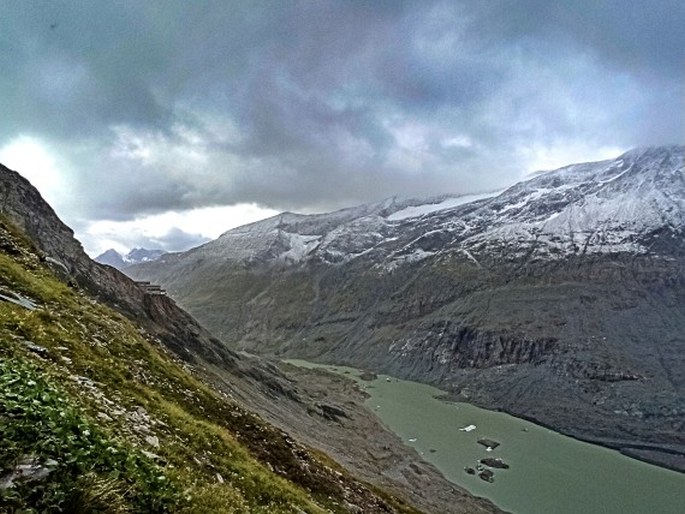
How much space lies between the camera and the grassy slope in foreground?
737cm

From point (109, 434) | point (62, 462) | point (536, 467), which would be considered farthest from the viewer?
point (536, 467)

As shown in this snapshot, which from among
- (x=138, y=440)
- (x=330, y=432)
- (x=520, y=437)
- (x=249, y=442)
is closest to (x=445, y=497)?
(x=330, y=432)

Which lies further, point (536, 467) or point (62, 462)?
point (536, 467)

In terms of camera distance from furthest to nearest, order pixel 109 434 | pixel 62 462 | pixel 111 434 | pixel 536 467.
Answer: pixel 536 467, pixel 111 434, pixel 109 434, pixel 62 462

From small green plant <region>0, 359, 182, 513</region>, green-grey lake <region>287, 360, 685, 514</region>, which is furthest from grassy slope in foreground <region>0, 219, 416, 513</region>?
A: green-grey lake <region>287, 360, 685, 514</region>

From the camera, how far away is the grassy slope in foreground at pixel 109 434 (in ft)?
24.2

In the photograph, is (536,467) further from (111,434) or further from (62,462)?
(62,462)

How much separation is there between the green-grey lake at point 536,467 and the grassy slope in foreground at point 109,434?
279ft

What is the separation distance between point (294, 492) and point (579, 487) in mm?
114378

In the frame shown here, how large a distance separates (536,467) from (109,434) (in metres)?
Result: 133

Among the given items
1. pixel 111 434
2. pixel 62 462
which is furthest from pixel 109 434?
pixel 62 462

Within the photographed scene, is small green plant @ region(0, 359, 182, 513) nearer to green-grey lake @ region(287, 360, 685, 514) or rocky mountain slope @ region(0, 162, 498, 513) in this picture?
rocky mountain slope @ region(0, 162, 498, 513)

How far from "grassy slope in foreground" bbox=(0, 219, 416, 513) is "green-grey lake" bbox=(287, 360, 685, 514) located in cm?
8509

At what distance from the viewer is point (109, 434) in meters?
11.6
